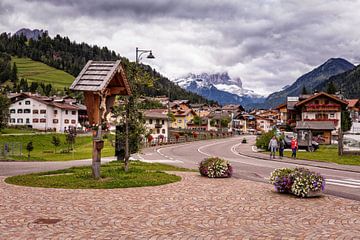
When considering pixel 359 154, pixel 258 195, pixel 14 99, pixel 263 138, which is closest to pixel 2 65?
pixel 14 99

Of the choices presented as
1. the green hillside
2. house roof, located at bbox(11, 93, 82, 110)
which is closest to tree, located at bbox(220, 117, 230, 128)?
house roof, located at bbox(11, 93, 82, 110)

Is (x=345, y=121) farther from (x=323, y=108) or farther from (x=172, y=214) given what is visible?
(x=172, y=214)

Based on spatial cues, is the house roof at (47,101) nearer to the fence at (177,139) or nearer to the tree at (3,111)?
the tree at (3,111)

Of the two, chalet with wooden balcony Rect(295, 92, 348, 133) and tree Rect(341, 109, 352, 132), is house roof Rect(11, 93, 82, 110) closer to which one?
chalet with wooden balcony Rect(295, 92, 348, 133)

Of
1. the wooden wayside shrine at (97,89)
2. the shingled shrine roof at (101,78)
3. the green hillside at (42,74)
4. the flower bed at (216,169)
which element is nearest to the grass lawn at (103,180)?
the wooden wayside shrine at (97,89)

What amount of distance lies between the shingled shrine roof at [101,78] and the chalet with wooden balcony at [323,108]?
61.2 meters

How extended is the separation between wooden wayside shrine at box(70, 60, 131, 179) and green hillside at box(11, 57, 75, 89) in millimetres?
155112

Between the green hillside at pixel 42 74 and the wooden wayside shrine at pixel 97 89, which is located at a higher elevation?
the green hillside at pixel 42 74

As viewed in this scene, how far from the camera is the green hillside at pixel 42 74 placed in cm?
17075

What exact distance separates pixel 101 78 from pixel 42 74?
574 feet

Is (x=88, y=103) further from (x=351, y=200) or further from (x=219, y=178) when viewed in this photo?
(x=351, y=200)

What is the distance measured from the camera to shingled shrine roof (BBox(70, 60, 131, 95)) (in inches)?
578

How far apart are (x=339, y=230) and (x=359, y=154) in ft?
85.9

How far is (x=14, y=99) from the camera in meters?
101
